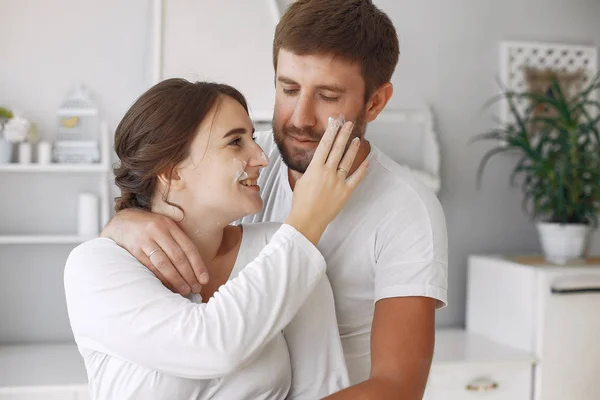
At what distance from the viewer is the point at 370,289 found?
1574 millimetres

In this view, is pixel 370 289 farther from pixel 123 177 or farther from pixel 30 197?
pixel 30 197

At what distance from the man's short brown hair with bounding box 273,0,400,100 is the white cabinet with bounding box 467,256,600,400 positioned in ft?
5.89

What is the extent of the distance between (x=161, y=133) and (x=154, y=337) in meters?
0.38

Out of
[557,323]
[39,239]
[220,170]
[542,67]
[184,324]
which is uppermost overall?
[542,67]

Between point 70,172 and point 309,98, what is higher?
point 309,98

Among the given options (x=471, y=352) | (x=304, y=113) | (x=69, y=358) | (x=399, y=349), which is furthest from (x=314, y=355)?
(x=471, y=352)

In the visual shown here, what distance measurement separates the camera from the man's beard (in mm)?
1551

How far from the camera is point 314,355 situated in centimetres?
141

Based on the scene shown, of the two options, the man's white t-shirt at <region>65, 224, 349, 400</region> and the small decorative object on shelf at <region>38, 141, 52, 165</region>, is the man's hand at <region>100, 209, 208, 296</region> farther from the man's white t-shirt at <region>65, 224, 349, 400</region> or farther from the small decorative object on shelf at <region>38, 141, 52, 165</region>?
the small decorative object on shelf at <region>38, 141, 52, 165</region>

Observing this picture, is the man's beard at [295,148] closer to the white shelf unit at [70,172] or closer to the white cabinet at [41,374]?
the white cabinet at [41,374]

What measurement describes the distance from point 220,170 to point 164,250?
178 millimetres

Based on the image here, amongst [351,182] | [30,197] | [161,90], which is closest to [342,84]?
[351,182]

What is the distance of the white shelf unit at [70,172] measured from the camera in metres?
2.92

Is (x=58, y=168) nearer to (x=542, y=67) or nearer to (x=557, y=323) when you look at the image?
(x=557, y=323)
